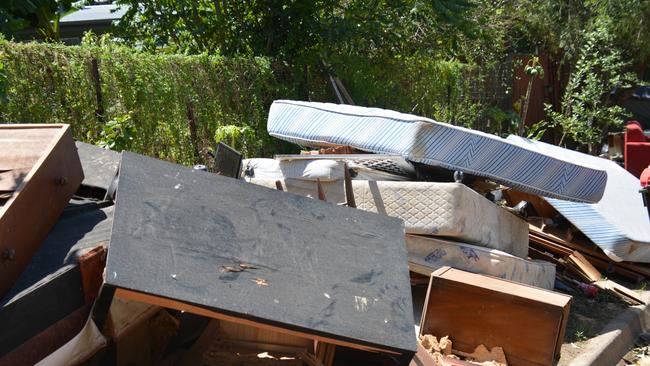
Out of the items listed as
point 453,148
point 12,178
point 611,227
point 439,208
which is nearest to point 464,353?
point 439,208

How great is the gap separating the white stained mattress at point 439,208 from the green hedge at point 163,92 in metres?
2.32

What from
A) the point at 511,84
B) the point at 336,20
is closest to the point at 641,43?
the point at 511,84

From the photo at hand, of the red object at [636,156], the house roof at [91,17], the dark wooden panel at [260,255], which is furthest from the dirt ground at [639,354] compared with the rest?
the house roof at [91,17]

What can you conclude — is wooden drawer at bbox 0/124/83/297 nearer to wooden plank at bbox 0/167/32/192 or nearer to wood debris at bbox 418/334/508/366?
wooden plank at bbox 0/167/32/192

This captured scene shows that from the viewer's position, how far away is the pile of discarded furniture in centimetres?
282

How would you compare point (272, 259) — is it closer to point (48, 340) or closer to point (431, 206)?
point (48, 340)

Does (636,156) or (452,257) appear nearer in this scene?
(452,257)

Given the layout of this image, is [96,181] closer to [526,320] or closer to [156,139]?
[526,320]

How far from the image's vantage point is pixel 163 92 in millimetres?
7543

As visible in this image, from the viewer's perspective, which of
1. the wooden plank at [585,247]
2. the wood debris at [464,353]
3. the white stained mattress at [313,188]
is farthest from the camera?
the wooden plank at [585,247]

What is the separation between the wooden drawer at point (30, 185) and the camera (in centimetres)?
297

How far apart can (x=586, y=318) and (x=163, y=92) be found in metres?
4.47

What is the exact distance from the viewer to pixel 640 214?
7590 millimetres

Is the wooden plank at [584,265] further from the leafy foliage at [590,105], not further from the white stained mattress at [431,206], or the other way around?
the leafy foliage at [590,105]
